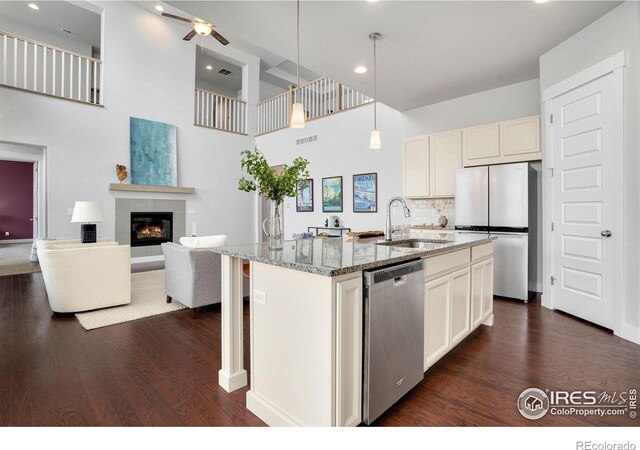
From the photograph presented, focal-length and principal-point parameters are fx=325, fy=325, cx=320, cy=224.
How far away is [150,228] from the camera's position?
7.49 m

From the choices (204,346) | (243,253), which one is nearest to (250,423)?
(243,253)

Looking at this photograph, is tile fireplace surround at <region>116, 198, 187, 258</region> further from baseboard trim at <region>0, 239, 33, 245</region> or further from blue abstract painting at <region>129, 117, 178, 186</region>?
baseboard trim at <region>0, 239, 33, 245</region>

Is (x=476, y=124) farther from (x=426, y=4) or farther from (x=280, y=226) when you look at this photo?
(x=280, y=226)

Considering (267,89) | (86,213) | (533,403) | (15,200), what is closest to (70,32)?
(267,89)

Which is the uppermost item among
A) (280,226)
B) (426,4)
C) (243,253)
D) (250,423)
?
(426,4)

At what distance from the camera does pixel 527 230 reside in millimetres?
4035

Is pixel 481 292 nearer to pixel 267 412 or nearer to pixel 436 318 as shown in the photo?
pixel 436 318

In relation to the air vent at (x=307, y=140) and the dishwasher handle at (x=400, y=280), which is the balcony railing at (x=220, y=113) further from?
the dishwasher handle at (x=400, y=280)

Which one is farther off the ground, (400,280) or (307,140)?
(307,140)

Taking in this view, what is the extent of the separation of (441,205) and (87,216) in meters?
5.56

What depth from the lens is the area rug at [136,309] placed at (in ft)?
10.9

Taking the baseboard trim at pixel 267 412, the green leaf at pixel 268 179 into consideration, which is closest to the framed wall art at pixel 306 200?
the green leaf at pixel 268 179
